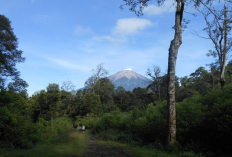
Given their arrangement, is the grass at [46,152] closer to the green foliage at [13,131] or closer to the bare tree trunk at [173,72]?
the green foliage at [13,131]

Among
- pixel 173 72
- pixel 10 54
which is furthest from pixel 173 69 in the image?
pixel 10 54

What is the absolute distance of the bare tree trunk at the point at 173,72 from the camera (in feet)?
23.4

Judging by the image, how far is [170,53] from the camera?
771 cm

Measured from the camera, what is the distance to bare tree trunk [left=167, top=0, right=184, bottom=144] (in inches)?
281

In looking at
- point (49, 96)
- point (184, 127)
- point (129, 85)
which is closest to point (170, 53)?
point (184, 127)

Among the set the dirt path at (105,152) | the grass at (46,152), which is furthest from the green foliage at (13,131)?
the dirt path at (105,152)

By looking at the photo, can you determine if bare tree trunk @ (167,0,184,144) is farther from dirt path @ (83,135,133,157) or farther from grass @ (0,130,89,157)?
grass @ (0,130,89,157)

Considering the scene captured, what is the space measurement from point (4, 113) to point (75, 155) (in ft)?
15.0

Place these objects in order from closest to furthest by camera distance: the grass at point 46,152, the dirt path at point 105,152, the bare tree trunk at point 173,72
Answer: the grass at point 46,152 → the dirt path at point 105,152 → the bare tree trunk at point 173,72

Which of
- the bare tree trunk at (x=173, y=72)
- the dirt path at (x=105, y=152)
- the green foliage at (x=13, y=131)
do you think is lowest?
the dirt path at (x=105, y=152)

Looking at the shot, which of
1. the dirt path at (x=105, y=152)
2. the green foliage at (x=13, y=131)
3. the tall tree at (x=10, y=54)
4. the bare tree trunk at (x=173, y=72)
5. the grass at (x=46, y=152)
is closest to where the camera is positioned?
the grass at (x=46, y=152)

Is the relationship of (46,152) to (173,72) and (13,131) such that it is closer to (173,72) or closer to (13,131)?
(13,131)

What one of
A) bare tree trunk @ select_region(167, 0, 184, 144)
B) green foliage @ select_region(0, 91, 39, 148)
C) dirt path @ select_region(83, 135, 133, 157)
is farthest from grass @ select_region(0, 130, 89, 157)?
bare tree trunk @ select_region(167, 0, 184, 144)

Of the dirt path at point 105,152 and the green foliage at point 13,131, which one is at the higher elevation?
the green foliage at point 13,131
